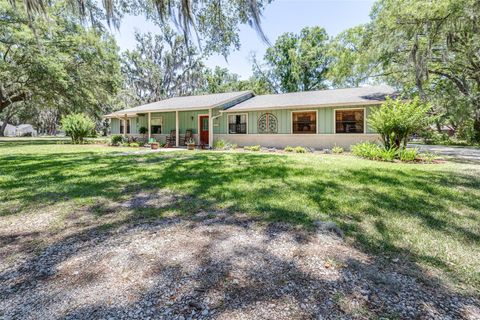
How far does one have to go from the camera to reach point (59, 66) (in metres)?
17.5

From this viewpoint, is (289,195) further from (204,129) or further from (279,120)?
(204,129)

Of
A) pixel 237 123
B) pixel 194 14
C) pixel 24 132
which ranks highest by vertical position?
pixel 24 132

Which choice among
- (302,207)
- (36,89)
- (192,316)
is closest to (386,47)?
(302,207)

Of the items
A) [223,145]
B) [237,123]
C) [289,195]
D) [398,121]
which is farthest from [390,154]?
[237,123]

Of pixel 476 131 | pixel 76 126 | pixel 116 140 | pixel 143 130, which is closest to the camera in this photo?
pixel 76 126

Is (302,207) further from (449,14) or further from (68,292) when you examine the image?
(449,14)

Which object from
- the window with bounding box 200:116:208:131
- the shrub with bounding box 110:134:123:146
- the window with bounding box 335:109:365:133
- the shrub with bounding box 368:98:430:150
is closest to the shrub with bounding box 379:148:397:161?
the shrub with bounding box 368:98:430:150

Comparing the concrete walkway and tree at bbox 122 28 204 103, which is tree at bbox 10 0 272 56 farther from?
tree at bbox 122 28 204 103

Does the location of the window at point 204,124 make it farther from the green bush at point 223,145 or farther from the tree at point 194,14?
the tree at point 194,14

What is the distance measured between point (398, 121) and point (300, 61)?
24354 mm

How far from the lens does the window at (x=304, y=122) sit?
588 inches

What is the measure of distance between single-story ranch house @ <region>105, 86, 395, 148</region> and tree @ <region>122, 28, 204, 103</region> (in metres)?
14.6

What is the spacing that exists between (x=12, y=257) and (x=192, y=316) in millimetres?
2155

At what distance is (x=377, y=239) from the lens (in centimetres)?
322
